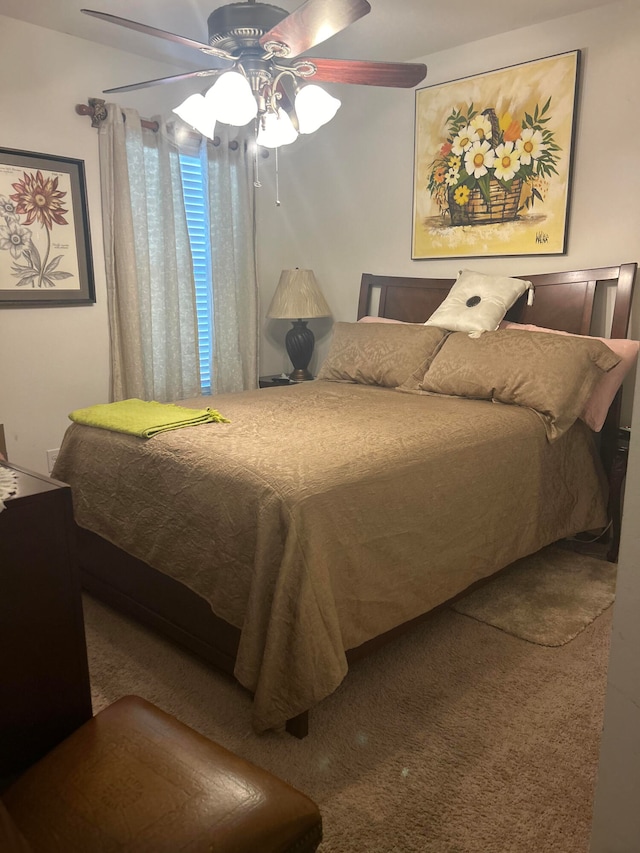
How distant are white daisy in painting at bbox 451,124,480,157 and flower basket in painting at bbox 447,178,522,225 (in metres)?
0.22

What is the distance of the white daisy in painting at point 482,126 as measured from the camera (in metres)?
3.44

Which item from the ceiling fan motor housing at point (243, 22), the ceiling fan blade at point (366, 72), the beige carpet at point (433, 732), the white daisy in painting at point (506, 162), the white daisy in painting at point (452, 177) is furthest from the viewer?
the white daisy in painting at point (452, 177)

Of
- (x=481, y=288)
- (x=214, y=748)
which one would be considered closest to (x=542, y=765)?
(x=214, y=748)

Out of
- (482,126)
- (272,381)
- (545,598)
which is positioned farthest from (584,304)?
(272,381)

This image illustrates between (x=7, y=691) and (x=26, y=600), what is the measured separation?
17 centimetres

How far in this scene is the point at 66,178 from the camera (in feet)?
11.3

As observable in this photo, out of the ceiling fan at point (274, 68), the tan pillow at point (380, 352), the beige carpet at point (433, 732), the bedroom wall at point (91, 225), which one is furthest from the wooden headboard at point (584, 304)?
the bedroom wall at point (91, 225)

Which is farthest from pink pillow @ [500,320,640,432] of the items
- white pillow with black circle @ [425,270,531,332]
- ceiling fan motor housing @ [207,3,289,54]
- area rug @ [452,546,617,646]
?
ceiling fan motor housing @ [207,3,289,54]

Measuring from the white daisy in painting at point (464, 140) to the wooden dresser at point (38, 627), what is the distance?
314cm

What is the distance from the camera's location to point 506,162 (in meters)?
3.39

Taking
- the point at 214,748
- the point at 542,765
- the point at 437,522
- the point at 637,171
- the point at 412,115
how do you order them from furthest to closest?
the point at 412,115 < the point at 637,171 < the point at 437,522 < the point at 542,765 < the point at 214,748

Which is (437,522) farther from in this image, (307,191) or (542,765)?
(307,191)

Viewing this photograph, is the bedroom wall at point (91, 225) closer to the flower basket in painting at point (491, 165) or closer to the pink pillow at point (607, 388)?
the flower basket in painting at point (491, 165)

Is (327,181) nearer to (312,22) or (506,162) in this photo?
(506,162)
